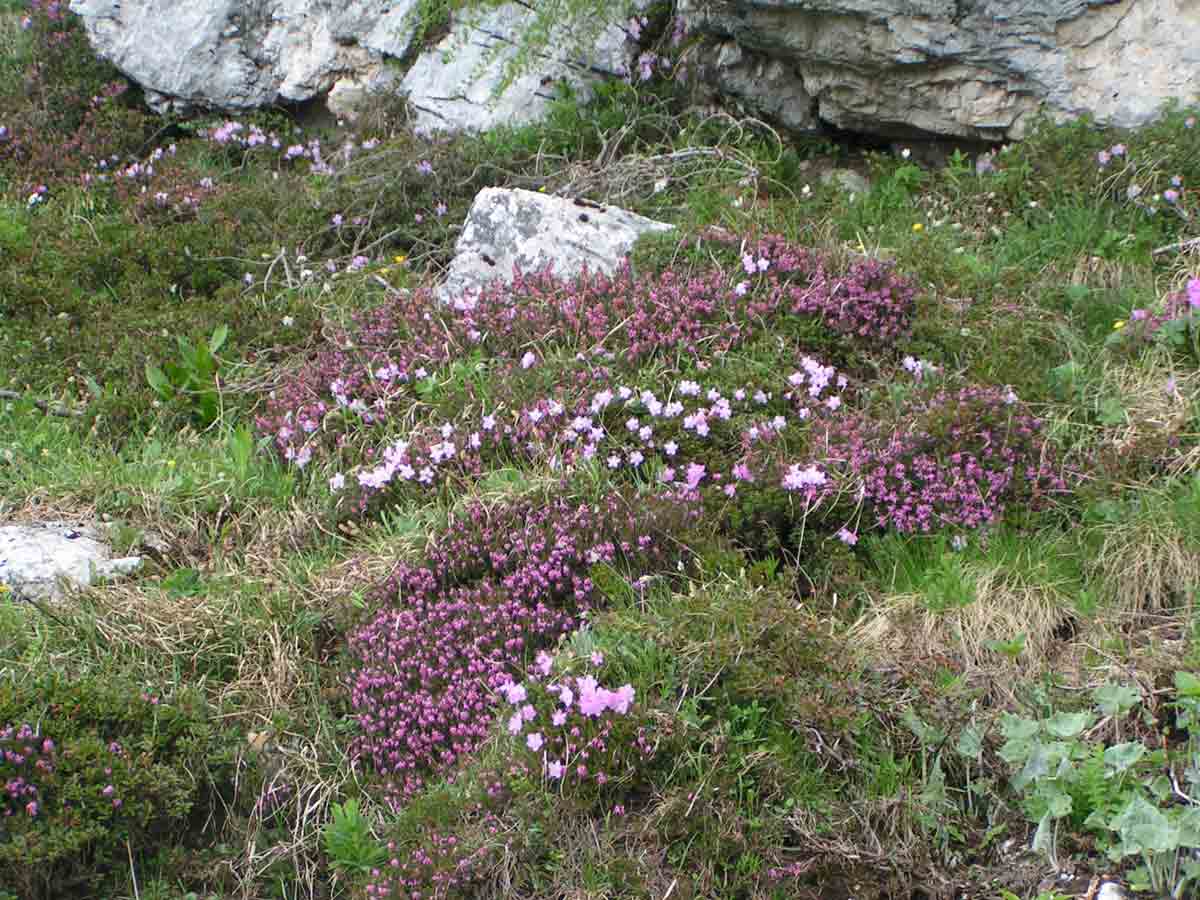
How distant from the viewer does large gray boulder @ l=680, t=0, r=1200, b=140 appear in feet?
20.2

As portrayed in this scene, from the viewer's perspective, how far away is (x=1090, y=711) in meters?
3.61

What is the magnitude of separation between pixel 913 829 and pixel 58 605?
9.90 ft

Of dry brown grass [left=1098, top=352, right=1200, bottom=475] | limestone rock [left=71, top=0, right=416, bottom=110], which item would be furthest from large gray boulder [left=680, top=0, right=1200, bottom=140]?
limestone rock [left=71, top=0, right=416, bottom=110]

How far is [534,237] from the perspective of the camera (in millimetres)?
6238

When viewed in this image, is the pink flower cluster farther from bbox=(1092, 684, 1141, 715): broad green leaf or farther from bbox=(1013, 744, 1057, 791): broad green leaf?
bbox=(1092, 684, 1141, 715): broad green leaf

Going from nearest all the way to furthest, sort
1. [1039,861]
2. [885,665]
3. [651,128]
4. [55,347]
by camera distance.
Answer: [1039,861] → [885,665] → [55,347] → [651,128]

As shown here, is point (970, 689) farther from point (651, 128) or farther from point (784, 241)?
point (651, 128)

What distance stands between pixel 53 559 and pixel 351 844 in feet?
6.16

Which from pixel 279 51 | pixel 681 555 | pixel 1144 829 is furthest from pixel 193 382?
pixel 1144 829

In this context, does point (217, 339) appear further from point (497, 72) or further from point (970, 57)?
point (970, 57)

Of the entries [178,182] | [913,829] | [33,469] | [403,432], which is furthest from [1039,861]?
[178,182]

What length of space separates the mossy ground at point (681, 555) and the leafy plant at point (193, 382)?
0.13 feet

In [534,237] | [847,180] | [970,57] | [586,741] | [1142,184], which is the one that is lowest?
[586,741]

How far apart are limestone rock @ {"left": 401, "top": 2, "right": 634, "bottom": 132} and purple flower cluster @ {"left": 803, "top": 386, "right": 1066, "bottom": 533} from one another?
3.67 meters
